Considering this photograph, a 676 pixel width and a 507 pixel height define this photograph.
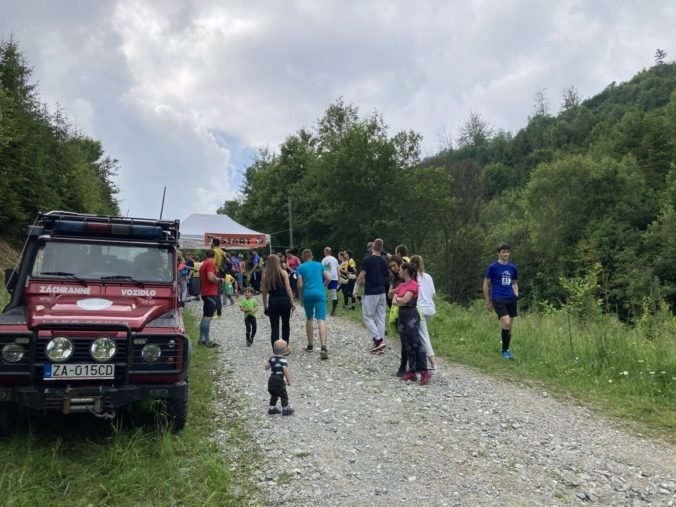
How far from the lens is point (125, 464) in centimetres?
416

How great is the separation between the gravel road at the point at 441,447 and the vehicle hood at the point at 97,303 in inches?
62.7

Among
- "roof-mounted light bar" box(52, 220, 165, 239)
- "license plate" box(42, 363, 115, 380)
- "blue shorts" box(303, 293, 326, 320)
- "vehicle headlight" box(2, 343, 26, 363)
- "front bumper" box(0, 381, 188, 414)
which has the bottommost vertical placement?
"front bumper" box(0, 381, 188, 414)

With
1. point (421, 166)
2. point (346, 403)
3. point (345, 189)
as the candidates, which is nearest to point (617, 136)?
point (421, 166)

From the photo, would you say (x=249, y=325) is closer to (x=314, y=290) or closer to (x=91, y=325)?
(x=314, y=290)

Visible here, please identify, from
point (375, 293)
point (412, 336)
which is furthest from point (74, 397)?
point (375, 293)

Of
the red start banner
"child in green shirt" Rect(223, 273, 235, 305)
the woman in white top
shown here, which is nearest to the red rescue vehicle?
Result: the woman in white top

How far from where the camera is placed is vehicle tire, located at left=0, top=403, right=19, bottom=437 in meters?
4.55

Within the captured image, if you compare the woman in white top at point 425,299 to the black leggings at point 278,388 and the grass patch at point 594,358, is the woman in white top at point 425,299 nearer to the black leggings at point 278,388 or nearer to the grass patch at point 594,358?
the grass patch at point 594,358

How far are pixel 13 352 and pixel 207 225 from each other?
18967mm

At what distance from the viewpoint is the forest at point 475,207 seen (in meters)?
27.0

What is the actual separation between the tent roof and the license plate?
1742cm

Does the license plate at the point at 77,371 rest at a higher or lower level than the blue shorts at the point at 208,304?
lower

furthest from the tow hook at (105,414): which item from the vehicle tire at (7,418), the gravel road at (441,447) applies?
the gravel road at (441,447)

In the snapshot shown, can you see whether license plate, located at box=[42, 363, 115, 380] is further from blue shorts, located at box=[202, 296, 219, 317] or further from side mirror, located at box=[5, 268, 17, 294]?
blue shorts, located at box=[202, 296, 219, 317]
